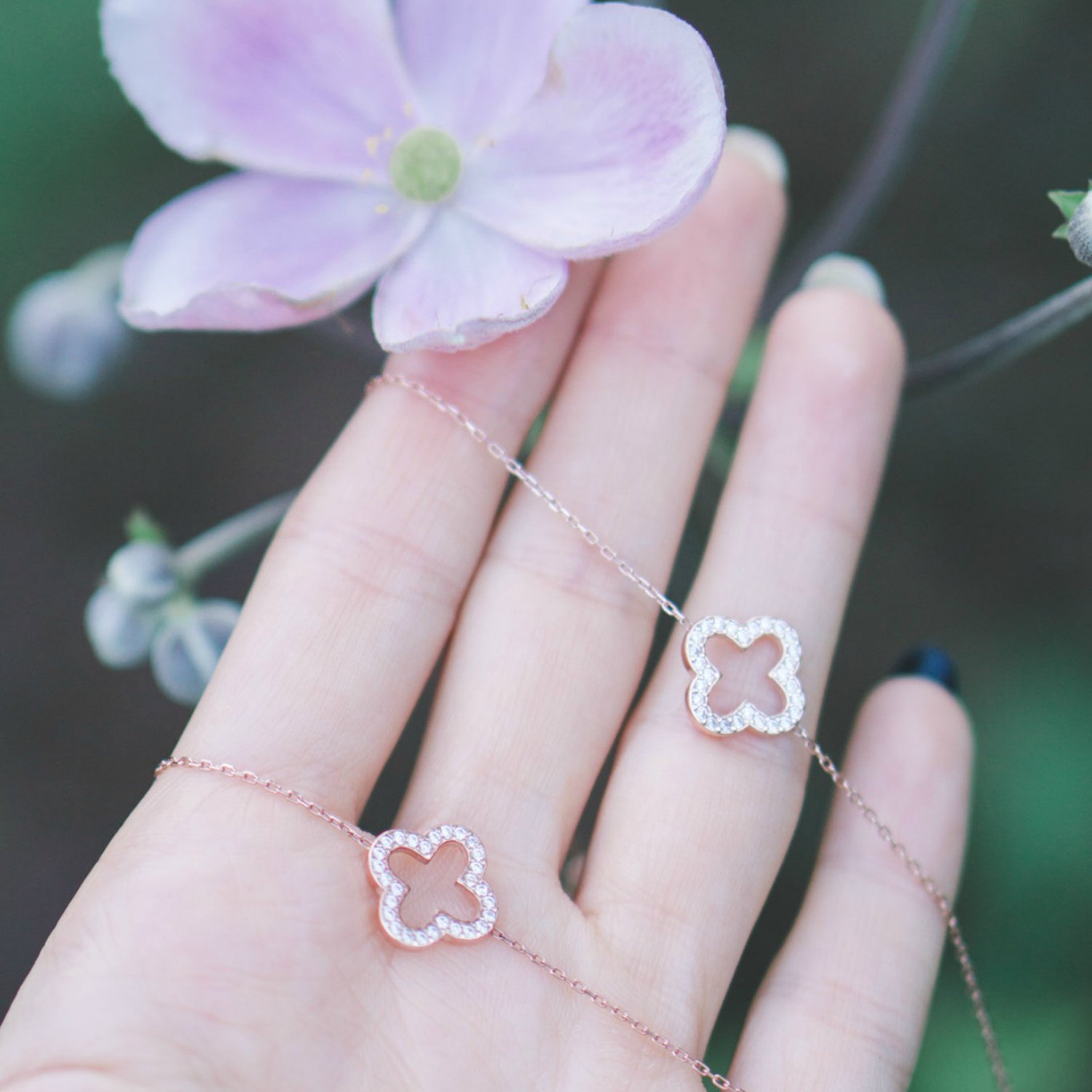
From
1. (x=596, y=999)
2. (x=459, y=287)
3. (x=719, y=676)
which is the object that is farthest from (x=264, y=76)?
(x=596, y=999)

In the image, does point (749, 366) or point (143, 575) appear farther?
point (749, 366)

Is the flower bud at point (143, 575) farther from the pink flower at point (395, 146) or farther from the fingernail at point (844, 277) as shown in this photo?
the fingernail at point (844, 277)

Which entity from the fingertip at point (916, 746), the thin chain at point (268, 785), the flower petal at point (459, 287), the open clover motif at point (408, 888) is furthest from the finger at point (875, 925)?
the flower petal at point (459, 287)

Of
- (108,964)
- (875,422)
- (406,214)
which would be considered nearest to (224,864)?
(108,964)

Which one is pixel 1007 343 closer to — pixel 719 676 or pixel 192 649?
pixel 719 676

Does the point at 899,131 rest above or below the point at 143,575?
above

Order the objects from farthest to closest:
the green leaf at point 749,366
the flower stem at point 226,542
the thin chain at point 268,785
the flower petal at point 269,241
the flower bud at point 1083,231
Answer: the green leaf at point 749,366
the flower stem at point 226,542
the flower petal at point 269,241
the thin chain at point 268,785
the flower bud at point 1083,231
